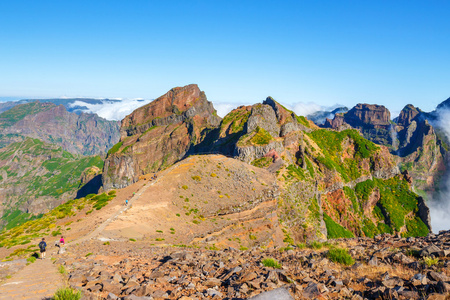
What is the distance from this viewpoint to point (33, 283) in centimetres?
1880

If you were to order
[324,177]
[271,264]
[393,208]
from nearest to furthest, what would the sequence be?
[271,264], [324,177], [393,208]

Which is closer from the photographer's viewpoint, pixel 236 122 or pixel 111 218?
pixel 111 218

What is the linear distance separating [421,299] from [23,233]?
55.6m

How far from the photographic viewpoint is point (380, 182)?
590 ft

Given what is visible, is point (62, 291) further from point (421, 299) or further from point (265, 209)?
point (265, 209)

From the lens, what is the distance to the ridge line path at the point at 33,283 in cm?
1614

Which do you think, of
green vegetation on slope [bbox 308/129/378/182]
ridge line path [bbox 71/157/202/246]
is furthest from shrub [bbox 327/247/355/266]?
green vegetation on slope [bbox 308/129/378/182]

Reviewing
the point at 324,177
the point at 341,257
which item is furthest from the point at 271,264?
the point at 324,177

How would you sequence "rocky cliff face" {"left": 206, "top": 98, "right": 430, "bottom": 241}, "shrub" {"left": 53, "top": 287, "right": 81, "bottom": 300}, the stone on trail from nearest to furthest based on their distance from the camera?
the stone on trail < "shrub" {"left": 53, "top": 287, "right": 81, "bottom": 300} < "rocky cliff face" {"left": 206, "top": 98, "right": 430, "bottom": 241}

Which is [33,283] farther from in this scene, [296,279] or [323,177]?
[323,177]

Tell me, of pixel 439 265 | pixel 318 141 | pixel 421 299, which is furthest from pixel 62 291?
pixel 318 141

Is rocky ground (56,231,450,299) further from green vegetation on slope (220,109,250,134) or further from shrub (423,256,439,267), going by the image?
green vegetation on slope (220,109,250,134)

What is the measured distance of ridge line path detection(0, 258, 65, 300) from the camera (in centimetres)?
1614

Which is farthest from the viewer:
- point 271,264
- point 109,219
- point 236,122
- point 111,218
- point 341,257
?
point 236,122
